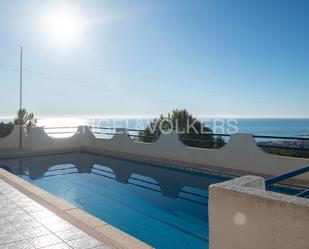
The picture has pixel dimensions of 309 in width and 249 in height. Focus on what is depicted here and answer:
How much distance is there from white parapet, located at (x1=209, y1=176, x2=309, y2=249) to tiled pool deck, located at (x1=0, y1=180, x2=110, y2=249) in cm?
142

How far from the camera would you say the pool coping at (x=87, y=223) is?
3229 millimetres

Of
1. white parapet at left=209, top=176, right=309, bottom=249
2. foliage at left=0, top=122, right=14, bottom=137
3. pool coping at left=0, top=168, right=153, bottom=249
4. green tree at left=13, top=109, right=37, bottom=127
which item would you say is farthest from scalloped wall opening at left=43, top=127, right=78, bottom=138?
white parapet at left=209, top=176, right=309, bottom=249

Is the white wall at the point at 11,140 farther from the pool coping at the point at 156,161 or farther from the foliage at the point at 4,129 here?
the foliage at the point at 4,129

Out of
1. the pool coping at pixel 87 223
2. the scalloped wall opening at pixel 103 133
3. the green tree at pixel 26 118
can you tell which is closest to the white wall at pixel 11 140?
the scalloped wall opening at pixel 103 133

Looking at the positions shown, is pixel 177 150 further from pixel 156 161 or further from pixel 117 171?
pixel 117 171

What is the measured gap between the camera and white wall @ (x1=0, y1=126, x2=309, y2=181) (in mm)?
7383

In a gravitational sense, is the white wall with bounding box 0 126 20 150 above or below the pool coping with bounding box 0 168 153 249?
above

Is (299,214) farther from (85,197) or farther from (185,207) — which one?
(85,197)

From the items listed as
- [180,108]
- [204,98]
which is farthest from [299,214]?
[204,98]

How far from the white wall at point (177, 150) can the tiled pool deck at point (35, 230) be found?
16.1 feet

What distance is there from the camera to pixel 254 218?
1901 millimetres

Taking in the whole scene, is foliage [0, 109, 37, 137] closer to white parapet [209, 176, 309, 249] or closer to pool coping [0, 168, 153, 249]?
pool coping [0, 168, 153, 249]

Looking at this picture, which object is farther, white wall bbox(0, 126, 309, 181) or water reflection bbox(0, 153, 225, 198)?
water reflection bbox(0, 153, 225, 198)

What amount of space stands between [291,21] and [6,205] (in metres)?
10.4
